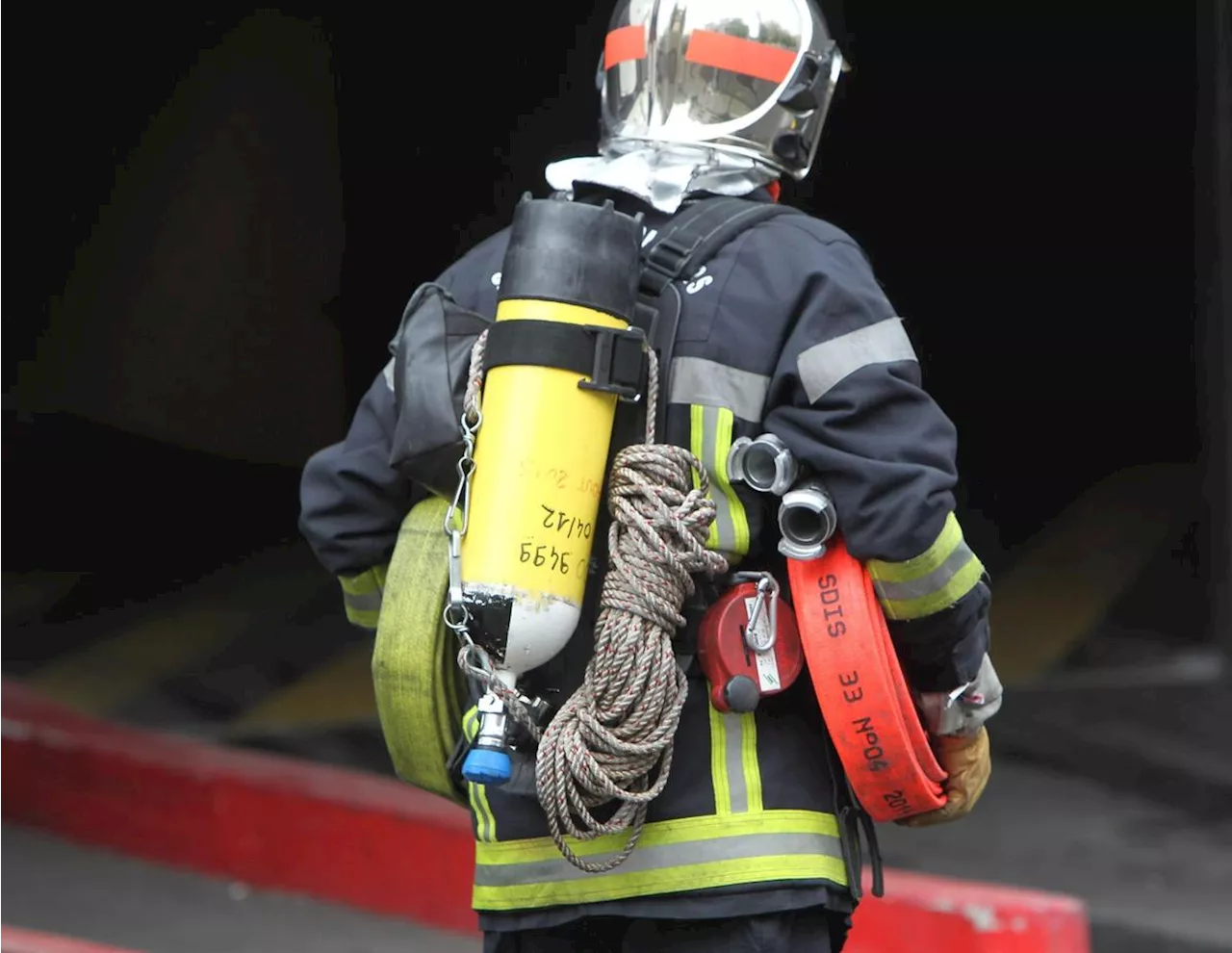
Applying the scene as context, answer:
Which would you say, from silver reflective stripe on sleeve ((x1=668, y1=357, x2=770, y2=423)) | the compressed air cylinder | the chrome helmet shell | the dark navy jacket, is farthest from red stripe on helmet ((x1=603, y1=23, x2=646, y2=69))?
silver reflective stripe on sleeve ((x1=668, y1=357, x2=770, y2=423))

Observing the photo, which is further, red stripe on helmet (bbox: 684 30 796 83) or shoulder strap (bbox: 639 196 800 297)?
red stripe on helmet (bbox: 684 30 796 83)

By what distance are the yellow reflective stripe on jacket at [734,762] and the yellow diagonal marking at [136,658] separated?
424 centimetres

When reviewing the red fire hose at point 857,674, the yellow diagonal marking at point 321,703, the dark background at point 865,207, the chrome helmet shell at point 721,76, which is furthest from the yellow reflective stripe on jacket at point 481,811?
the dark background at point 865,207

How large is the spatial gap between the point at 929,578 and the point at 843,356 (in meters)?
0.29

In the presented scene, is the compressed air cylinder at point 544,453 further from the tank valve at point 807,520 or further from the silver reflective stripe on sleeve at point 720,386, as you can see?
the tank valve at point 807,520

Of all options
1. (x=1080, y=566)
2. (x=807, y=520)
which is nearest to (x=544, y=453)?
(x=807, y=520)

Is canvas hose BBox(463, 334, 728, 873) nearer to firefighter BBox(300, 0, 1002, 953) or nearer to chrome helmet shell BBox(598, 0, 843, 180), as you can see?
firefighter BBox(300, 0, 1002, 953)

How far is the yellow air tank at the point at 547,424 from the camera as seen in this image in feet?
6.99

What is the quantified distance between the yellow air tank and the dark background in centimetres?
443

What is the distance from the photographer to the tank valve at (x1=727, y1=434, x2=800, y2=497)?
85.0 inches

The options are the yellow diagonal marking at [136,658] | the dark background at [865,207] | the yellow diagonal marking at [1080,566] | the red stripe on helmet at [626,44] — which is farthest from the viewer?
the dark background at [865,207]

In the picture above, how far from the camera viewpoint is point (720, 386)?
2.23m

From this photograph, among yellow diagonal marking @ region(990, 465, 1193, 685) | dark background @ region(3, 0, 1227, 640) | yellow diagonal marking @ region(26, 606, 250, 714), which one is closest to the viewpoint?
yellow diagonal marking @ region(26, 606, 250, 714)

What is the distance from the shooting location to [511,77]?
7.57 metres
